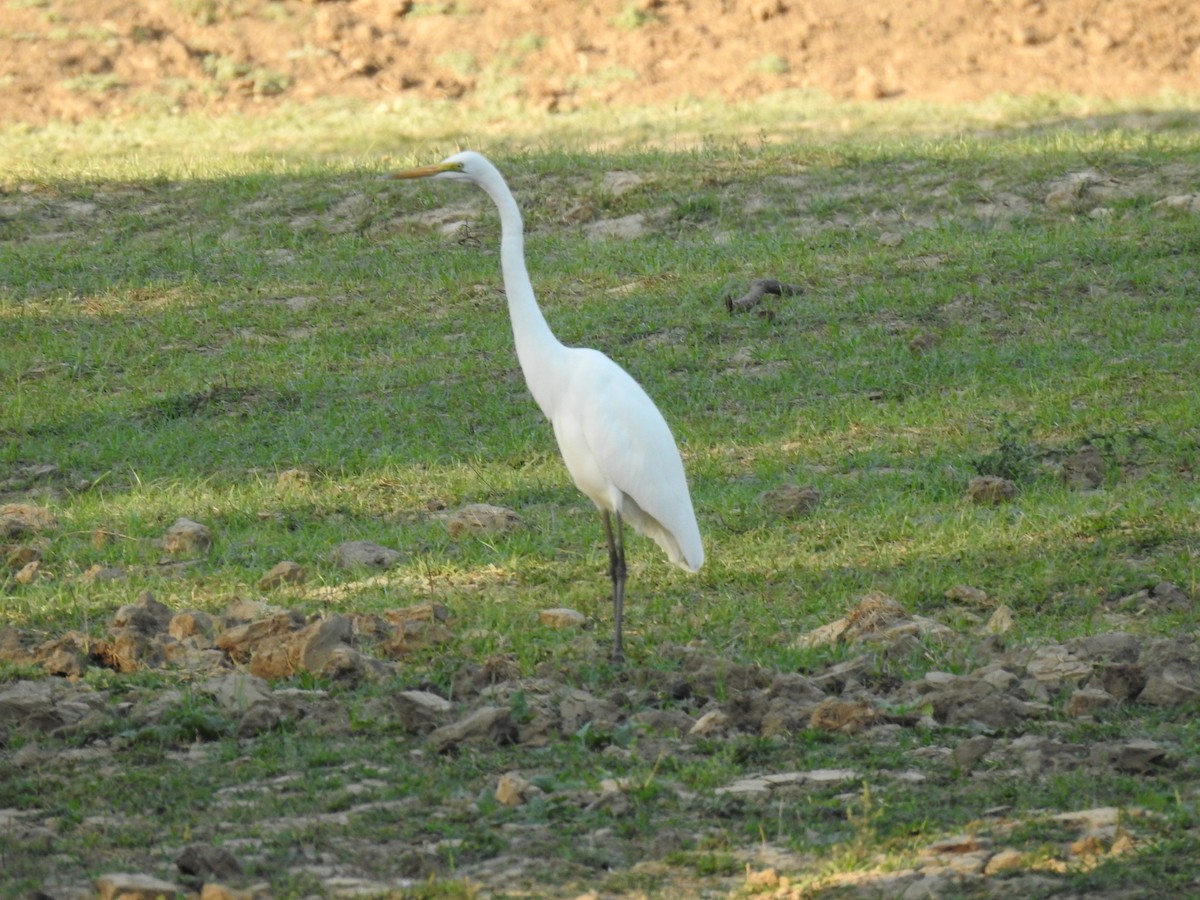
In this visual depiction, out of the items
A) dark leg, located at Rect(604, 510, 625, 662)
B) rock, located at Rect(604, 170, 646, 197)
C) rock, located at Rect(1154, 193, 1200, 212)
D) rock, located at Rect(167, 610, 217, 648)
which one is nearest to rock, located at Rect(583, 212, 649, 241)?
rock, located at Rect(604, 170, 646, 197)

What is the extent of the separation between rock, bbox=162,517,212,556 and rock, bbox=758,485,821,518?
89.6 inches

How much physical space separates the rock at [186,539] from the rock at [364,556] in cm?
58

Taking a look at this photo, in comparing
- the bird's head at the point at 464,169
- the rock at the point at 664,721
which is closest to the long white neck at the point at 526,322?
the bird's head at the point at 464,169

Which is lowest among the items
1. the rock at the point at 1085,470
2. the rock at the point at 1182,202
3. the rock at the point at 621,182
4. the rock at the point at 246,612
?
the rock at the point at 1085,470

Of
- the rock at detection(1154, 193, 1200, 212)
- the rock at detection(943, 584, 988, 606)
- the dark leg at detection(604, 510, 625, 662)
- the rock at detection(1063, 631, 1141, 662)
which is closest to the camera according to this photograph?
the rock at detection(1063, 631, 1141, 662)

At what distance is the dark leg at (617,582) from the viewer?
5.30 meters

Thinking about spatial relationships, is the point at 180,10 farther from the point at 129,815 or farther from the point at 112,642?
the point at 129,815

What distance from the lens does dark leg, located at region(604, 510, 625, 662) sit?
5.30m

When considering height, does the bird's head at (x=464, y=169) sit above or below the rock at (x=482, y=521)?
above

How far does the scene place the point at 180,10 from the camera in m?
20.0

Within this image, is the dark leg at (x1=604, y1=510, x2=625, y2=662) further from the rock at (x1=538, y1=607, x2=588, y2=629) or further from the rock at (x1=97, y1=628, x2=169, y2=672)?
the rock at (x1=97, y1=628, x2=169, y2=672)

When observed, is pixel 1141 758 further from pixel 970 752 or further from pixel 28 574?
pixel 28 574

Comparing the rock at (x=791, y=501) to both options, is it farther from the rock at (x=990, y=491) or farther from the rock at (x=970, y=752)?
the rock at (x=970, y=752)

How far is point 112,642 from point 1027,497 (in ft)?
12.1
